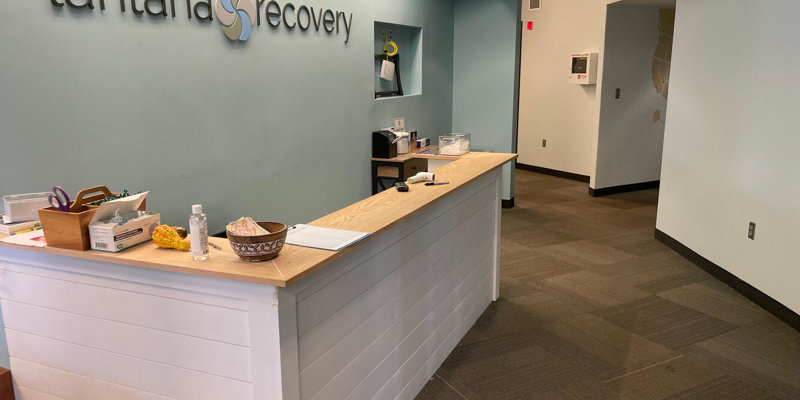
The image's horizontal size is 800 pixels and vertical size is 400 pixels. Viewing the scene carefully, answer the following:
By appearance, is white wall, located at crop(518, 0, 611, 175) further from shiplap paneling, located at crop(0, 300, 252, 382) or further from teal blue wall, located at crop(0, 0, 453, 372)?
shiplap paneling, located at crop(0, 300, 252, 382)

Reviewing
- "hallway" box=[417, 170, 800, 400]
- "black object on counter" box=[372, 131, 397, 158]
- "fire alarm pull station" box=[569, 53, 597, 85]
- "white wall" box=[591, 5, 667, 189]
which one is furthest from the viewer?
"fire alarm pull station" box=[569, 53, 597, 85]

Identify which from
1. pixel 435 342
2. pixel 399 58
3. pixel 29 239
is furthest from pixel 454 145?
pixel 29 239

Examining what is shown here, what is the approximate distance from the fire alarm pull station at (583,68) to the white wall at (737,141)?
7.74 ft

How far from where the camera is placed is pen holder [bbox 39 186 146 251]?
1972 millimetres

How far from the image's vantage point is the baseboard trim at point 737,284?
372 cm

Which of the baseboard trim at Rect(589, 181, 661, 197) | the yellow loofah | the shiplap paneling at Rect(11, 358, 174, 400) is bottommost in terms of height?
the baseboard trim at Rect(589, 181, 661, 197)

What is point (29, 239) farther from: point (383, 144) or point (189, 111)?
point (383, 144)

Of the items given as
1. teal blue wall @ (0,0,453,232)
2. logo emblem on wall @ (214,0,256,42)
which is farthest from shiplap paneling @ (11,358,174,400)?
logo emblem on wall @ (214,0,256,42)

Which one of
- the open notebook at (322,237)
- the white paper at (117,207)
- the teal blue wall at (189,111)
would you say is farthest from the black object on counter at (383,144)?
the white paper at (117,207)

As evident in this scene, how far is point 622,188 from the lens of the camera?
781cm

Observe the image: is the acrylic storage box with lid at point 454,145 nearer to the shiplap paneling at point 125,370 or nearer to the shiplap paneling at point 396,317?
the shiplap paneling at point 396,317

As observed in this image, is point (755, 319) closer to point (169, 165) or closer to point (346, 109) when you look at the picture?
point (346, 109)

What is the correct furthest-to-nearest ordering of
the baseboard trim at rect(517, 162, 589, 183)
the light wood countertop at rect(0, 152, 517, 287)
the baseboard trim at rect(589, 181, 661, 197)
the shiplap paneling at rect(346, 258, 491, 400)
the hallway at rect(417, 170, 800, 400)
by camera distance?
the baseboard trim at rect(517, 162, 589, 183) → the baseboard trim at rect(589, 181, 661, 197) → the hallway at rect(417, 170, 800, 400) → the shiplap paneling at rect(346, 258, 491, 400) → the light wood countertop at rect(0, 152, 517, 287)

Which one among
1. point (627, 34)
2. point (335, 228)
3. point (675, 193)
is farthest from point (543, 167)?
point (335, 228)
